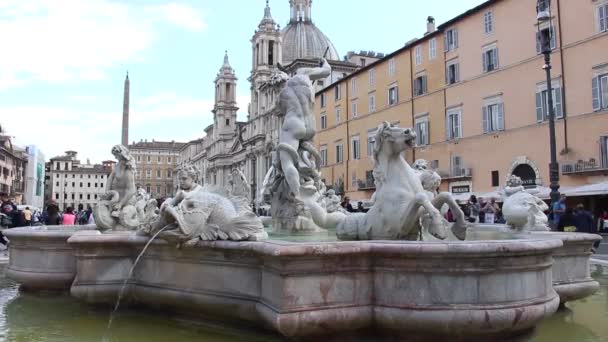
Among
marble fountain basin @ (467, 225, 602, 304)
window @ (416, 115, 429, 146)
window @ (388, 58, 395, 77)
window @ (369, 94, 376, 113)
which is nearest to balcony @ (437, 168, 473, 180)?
window @ (416, 115, 429, 146)

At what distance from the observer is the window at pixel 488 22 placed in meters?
29.3

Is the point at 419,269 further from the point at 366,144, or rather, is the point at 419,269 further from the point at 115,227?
the point at 366,144

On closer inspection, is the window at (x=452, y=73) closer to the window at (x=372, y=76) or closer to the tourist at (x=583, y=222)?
the window at (x=372, y=76)

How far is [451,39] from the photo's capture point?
3262cm

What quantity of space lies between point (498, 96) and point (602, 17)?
6532 mm

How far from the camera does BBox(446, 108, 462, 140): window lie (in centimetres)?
3188

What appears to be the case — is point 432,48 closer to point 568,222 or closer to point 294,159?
point 568,222

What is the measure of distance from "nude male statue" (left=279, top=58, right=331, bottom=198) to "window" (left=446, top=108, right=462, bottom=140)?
84.6 ft

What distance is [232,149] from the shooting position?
93062mm

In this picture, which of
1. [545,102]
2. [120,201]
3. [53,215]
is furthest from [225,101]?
[120,201]

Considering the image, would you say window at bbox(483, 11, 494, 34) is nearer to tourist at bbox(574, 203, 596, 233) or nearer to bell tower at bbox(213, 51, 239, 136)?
tourist at bbox(574, 203, 596, 233)

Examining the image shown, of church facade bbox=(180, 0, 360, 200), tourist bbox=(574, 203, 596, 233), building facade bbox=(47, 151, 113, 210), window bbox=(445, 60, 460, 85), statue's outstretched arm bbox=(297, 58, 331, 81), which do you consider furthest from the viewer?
building facade bbox=(47, 151, 113, 210)

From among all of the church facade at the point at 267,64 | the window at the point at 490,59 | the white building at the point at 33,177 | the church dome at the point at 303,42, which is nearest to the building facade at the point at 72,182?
the white building at the point at 33,177

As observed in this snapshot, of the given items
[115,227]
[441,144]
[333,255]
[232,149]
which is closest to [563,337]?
[333,255]
